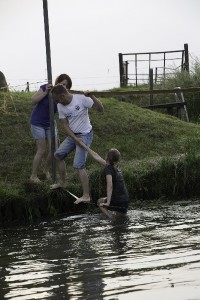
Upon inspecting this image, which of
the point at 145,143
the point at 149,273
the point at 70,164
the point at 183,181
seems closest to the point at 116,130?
the point at 145,143

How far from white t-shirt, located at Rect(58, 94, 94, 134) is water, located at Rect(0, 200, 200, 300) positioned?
4.55 feet

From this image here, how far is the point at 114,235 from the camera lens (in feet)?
33.6

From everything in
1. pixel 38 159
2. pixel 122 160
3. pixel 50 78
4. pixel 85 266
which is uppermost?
pixel 50 78

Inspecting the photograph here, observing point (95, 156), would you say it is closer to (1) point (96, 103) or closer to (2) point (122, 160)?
(1) point (96, 103)

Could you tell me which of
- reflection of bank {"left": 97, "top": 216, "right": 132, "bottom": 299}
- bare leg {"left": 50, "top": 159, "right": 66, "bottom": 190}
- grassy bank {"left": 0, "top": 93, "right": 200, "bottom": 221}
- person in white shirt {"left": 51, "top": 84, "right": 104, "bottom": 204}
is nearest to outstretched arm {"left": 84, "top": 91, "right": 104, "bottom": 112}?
person in white shirt {"left": 51, "top": 84, "right": 104, "bottom": 204}

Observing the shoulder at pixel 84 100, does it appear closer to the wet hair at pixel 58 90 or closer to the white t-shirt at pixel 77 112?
the white t-shirt at pixel 77 112

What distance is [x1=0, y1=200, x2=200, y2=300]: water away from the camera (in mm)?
7000

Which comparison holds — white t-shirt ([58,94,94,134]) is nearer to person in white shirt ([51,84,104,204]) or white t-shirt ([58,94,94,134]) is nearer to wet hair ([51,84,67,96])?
person in white shirt ([51,84,104,204])

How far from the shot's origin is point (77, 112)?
12.1 metres

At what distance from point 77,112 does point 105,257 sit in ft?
12.8

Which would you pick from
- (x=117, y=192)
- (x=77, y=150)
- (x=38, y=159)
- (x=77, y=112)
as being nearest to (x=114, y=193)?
(x=117, y=192)

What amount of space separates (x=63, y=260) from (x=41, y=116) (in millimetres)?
4903

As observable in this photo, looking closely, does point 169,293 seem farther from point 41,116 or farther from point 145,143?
point 145,143

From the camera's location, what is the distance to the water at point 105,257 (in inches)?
276
